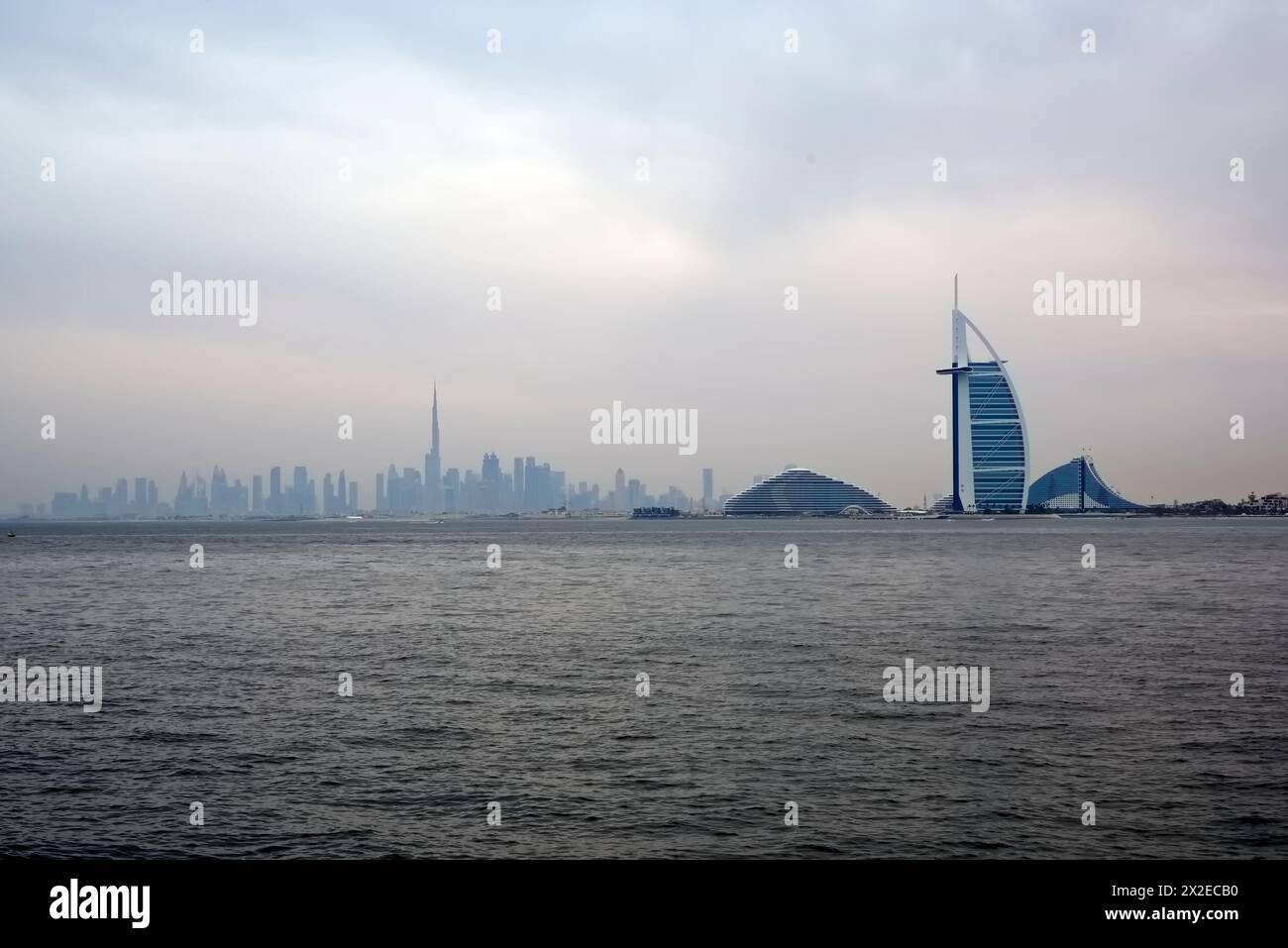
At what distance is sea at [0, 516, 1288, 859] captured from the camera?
17.5 meters

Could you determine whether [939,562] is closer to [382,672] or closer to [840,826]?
[382,672]

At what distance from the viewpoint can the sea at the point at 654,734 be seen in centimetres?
1750

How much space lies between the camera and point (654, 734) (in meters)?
24.9

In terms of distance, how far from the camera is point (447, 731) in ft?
83.9

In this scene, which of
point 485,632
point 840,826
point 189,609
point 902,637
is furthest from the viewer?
point 189,609

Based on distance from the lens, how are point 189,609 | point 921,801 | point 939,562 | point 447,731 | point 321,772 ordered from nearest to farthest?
1. point 921,801
2. point 321,772
3. point 447,731
4. point 189,609
5. point 939,562

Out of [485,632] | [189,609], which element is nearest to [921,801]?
[485,632]

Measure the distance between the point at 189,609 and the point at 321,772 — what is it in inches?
1640

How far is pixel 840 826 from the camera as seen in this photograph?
17750 mm

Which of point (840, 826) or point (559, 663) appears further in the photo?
point (559, 663)
